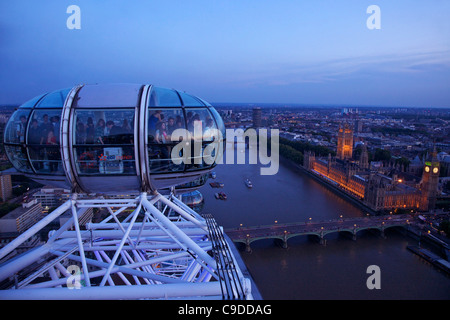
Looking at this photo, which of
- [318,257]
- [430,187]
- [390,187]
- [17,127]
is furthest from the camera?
[390,187]

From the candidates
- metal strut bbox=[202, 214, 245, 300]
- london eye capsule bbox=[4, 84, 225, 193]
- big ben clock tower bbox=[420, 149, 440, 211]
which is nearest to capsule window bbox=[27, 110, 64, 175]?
london eye capsule bbox=[4, 84, 225, 193]

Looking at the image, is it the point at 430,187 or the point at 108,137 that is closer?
A: the point at 108,137

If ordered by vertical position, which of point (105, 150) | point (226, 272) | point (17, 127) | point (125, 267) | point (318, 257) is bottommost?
point (318, 257)

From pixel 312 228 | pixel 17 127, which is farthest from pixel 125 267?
pixel 312 228

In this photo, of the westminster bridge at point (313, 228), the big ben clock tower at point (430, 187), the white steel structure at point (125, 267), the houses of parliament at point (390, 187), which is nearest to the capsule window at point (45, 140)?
the white steel structure at point (125, 267)

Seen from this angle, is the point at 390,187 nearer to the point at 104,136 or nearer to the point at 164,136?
the point at 164,136

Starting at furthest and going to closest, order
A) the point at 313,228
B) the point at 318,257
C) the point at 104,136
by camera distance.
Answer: the point at 313,228 < the point at 318,257 < the point at 104,136

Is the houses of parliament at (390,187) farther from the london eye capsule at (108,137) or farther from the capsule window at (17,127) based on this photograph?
the capsule window at (17,127)
